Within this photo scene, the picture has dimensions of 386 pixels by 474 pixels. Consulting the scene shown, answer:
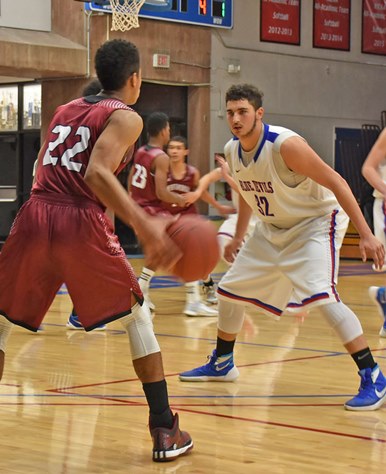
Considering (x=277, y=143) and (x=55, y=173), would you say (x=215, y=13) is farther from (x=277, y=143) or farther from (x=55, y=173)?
(x=55, y=173)

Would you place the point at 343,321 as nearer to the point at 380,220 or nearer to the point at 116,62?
the point at 116,62

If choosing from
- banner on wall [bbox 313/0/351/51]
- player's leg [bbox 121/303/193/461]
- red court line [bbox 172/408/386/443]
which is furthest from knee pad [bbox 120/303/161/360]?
banner on wall [bbox 313/0/351/51]

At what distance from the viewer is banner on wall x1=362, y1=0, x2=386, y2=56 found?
1994 cm

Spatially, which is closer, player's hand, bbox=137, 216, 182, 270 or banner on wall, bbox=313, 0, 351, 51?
player's hand, bbox=137, 216, 182, 270

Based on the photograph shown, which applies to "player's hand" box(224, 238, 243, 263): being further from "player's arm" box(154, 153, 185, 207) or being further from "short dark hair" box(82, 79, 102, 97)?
"player's arm" box(154, 153, 185, 207)

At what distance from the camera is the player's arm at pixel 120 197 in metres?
3.57

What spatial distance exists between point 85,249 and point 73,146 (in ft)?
1.33

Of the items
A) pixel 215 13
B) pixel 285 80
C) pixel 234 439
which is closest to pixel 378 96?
pixel 285 80

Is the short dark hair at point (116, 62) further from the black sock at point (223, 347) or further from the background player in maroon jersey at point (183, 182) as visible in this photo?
the background player in maroon jersey at point (183, 182)

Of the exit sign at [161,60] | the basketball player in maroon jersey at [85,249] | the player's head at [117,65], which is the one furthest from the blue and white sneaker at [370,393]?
the exit sign at [161,60]

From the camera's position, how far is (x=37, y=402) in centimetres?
502

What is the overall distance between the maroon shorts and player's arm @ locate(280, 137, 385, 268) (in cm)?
135

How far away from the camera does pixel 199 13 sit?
56.7ft

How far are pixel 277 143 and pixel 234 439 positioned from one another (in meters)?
1.60
